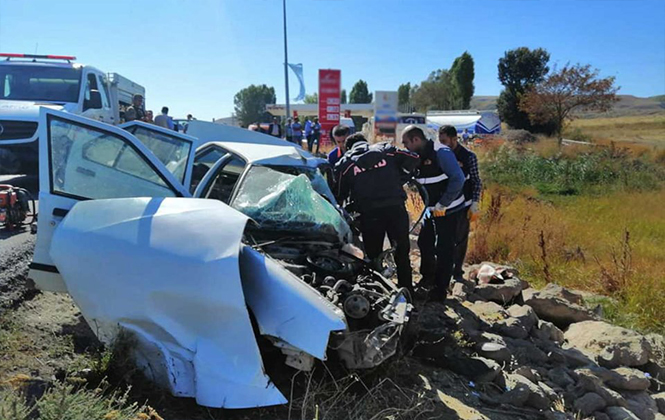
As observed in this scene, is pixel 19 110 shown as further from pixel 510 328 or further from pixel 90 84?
pixel 510 328

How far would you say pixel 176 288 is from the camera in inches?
107

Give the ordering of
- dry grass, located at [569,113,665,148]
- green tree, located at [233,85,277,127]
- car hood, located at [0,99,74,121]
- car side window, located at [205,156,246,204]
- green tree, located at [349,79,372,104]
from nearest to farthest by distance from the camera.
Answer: car side window, located at [205,156,246,204]
car hood, located at [0,99,74,121]
dry grass, located at [569,113,665,148]
green tree, located at [349,79,372,104]
green tree, located at [233,85,277,127]

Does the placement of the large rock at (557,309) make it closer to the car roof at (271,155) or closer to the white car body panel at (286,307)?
the car roof at (271,155)

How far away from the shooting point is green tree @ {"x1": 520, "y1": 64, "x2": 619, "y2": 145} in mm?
27641

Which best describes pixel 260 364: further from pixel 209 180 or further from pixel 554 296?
pixel 554 296

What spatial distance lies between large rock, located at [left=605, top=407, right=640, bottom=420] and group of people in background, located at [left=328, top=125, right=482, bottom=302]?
1810mm

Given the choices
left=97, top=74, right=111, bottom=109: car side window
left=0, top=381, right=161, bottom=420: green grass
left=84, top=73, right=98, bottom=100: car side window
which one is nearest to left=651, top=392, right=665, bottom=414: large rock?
left=0, top=381, right=161, bottom=420: green grass

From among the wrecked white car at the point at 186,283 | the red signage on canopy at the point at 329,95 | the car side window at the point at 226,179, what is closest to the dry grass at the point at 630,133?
the red signage on canopy at the point at 329,95

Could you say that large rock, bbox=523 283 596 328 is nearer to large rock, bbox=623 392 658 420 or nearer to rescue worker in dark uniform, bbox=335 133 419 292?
large rock, bbox=623 392 658 420

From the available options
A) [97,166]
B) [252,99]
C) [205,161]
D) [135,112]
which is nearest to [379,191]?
[205,161]

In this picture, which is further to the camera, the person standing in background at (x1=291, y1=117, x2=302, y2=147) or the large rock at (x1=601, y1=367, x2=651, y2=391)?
the person standing in background at (x1=291, y1=117, x2=302, y2=147)

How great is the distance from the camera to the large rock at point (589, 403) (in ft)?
12.2

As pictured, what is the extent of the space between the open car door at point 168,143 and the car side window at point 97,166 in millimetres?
717

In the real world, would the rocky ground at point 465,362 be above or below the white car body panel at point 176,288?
below
